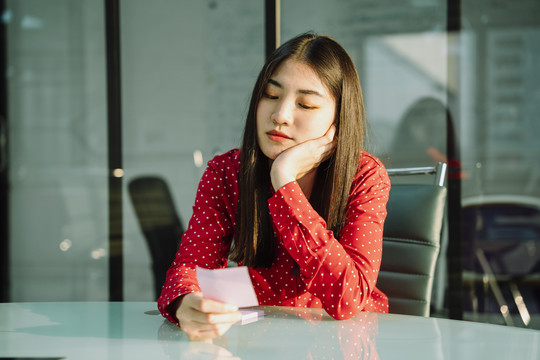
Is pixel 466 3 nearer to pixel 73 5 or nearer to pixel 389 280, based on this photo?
pixel 389 280

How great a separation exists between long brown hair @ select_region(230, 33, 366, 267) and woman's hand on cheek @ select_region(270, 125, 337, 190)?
30 millimetres

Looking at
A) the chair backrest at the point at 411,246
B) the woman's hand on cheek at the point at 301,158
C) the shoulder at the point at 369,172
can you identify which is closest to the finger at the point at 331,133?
the woman's hand on cheek at the point at 301,158

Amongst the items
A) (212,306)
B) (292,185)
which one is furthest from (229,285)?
(292,185)

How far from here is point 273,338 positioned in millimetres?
825

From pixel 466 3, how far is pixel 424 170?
5.01ft

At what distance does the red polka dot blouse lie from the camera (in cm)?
105

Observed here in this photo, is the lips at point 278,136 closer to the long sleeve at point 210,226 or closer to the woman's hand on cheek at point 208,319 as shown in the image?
the long sleeve at point 210,226

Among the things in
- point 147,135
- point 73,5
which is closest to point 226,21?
point 147,135

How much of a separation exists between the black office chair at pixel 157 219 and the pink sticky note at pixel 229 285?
7.48ft

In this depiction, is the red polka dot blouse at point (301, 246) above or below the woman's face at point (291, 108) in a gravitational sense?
below

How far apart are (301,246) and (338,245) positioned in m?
0.08

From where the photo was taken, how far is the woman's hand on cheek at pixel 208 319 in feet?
2.70

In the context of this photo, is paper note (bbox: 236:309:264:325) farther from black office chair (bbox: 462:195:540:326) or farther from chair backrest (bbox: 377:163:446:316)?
black office chair (bbox: 462:195:540:326)

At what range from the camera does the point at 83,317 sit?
1.01m
